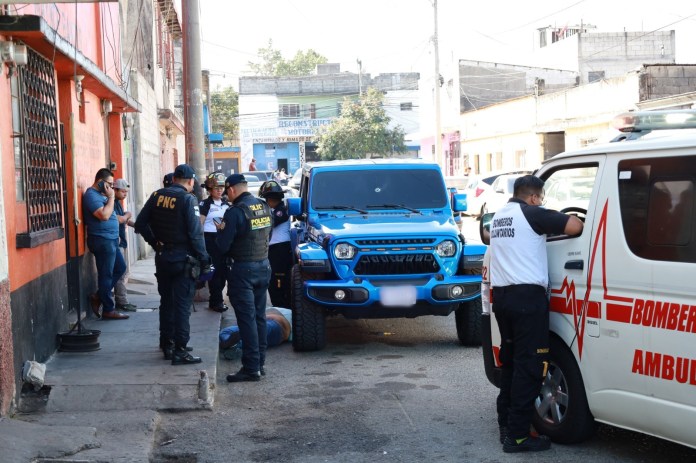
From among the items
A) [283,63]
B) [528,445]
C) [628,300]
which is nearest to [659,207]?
[628,300]

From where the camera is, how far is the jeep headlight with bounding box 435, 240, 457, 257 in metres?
9.61

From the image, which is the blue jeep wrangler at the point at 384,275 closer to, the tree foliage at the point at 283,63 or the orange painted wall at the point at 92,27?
the orange painted wall at the point at 92,27

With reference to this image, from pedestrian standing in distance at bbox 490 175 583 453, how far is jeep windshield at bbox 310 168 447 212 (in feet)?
15.1

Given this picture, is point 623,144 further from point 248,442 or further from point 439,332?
point 439,332

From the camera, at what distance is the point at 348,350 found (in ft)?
32.8

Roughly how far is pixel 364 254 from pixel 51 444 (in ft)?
13.9

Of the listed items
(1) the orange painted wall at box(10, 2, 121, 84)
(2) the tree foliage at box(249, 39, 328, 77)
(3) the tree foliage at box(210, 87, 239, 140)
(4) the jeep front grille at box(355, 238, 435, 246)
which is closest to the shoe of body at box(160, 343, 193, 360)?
(4) the jeep front grille at box(355, 238, 435, 246)

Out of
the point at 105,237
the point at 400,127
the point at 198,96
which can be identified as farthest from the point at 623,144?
the point at 400,127

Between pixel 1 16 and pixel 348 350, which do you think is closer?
pixel 1 16

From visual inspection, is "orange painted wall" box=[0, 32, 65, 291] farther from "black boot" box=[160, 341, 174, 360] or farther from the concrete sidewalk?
"black boot" box=[160, 341, 174, 360]

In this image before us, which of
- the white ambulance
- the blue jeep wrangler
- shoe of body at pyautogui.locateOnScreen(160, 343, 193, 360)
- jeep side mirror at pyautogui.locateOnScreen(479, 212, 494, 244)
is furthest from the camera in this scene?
the blue jeep wrangler

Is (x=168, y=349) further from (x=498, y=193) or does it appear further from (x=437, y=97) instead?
(x=437, y=97)

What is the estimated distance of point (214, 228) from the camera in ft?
39.7

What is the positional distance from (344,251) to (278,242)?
229 centimetres
